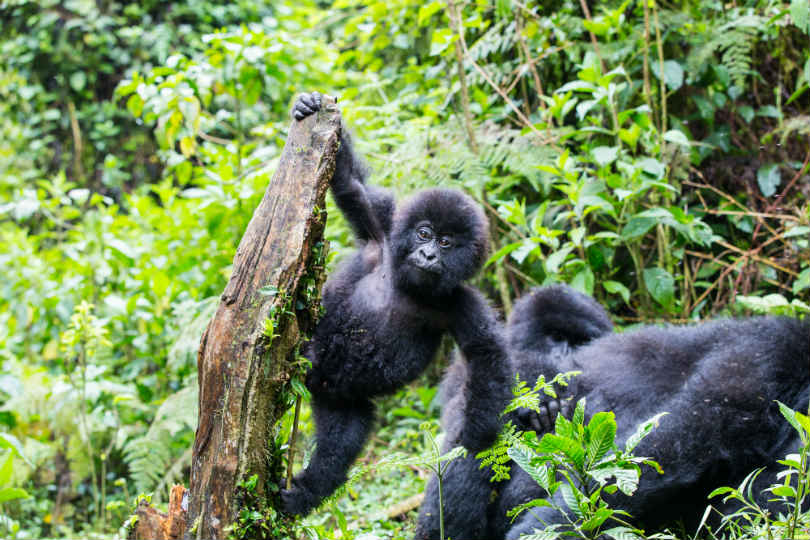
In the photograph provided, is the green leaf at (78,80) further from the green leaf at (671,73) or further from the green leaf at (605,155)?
the green leaf at (605,155)

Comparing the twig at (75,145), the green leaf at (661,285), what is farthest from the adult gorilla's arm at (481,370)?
the twig at (75,145)

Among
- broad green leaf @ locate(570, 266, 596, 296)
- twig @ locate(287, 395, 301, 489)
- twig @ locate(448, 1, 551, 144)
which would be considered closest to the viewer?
twig @ locate(287, 395, 301, 489)

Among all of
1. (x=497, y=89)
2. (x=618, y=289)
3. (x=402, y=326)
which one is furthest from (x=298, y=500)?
(x=497, y=89)

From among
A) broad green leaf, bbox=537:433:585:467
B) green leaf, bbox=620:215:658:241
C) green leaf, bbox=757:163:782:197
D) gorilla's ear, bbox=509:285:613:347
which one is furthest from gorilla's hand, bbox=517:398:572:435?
green leaf, bbox=757:163:782:197

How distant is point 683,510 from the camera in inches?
128

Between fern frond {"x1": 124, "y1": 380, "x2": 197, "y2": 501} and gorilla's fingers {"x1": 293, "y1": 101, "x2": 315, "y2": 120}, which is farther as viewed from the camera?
fern frond {"x1": 124, "y1": 380, "x2": 197, "y2": 501}

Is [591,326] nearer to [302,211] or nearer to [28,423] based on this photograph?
[302,211]

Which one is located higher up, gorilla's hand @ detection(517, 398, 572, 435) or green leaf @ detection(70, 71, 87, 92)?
gorilla's hand @ detection(517, 398, 572, 435)

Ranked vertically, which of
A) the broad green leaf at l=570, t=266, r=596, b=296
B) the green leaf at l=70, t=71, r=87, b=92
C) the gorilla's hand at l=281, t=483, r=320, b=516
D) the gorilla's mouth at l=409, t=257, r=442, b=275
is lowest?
the green leaf at l=70, t=71, r=87, b=92

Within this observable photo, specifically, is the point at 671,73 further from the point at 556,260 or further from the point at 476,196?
the point at 556,260

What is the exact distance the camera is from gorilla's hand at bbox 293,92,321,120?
9.25 feet

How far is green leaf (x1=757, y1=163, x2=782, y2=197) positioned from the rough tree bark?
346 cm

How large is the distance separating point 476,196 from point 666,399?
1.97 meters

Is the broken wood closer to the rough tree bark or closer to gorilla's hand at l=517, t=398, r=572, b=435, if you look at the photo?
the rough tree bark
